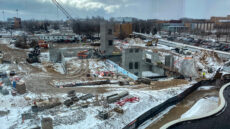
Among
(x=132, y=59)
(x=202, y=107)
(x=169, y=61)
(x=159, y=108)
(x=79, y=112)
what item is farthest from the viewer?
(x=169, y=61)

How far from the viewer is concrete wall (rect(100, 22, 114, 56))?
20.4 m

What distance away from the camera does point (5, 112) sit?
8164 mm

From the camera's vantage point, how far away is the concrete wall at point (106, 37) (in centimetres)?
2037

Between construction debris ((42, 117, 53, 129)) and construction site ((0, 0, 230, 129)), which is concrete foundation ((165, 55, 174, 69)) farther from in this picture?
construction debris ((42, 117, 53, 129))

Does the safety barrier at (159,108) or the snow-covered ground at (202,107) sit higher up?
the safety barrier at (159,108)

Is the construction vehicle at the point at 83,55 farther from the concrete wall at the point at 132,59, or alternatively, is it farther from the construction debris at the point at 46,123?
the construction debris at the point at 46,123

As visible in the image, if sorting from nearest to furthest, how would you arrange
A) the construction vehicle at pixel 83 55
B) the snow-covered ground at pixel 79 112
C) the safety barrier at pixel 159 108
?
the snow-covered ground at pixel 79 112, the safety barrier at pixel 159 108, the construction vehicle at pixel 83 55

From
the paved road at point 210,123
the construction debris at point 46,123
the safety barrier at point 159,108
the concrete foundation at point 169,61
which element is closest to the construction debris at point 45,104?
the construction debris at point 46,123

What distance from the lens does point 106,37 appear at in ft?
67.6

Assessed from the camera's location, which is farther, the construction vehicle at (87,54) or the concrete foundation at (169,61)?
the construction vehicle at (87,54)

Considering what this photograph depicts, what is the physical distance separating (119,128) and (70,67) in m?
10.4

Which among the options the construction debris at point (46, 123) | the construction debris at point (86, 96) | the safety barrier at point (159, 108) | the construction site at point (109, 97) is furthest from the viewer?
the construction debris at point (86, 96)

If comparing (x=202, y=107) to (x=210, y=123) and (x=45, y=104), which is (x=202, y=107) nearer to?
(x=210, y=123)

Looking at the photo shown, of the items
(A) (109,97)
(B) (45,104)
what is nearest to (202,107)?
(A) (109,97)
